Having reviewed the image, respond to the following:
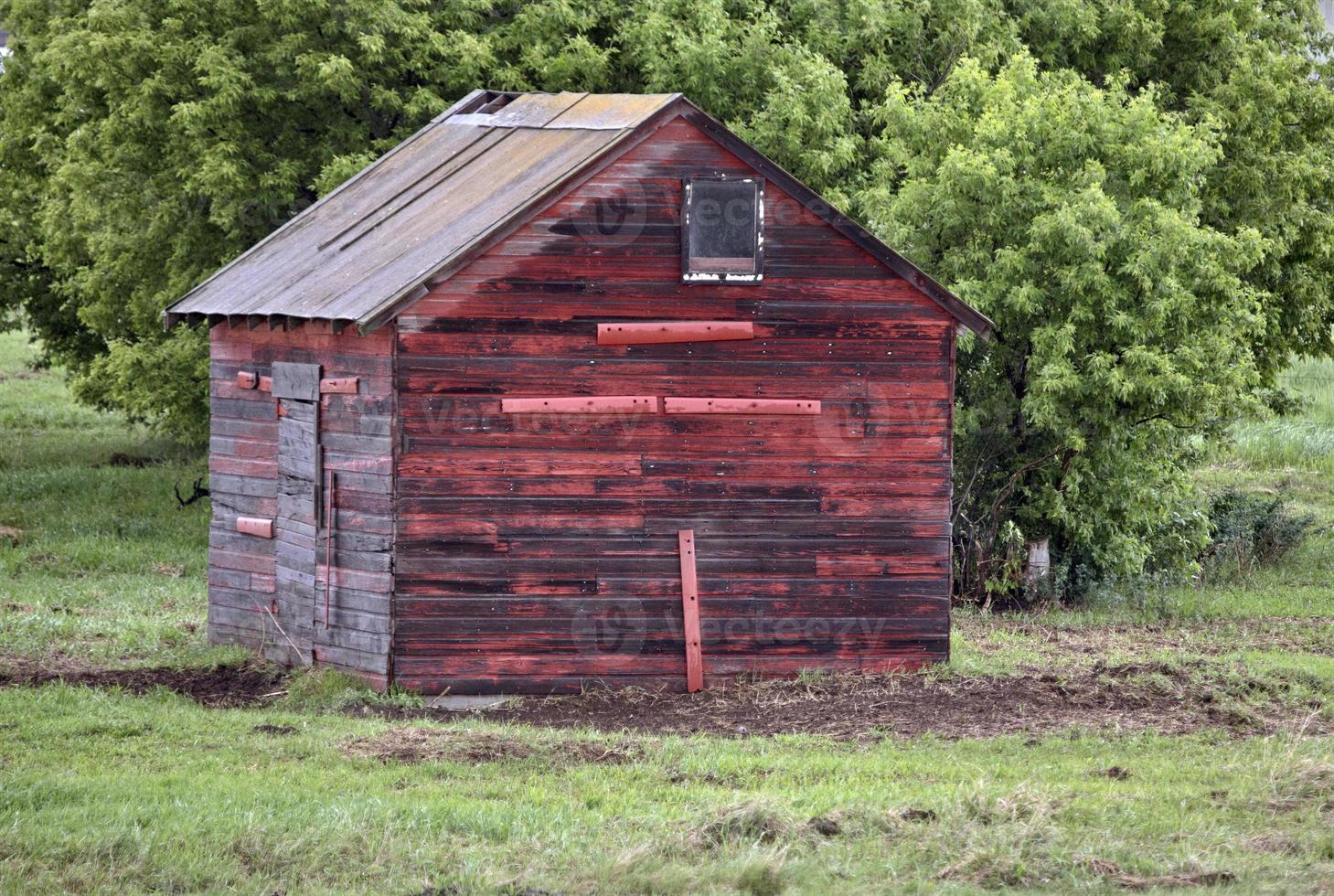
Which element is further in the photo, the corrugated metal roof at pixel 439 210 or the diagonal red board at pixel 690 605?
the diagonal red board at pixel 690 605

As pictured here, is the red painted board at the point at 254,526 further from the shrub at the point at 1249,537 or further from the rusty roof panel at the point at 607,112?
the shrub at the point at 1249,537

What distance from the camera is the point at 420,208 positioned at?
49.6 ft

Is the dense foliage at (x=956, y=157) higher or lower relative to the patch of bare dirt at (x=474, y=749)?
higher

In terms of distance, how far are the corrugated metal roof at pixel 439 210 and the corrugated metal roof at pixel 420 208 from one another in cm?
2

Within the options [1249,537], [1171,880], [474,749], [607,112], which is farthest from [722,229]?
[1249,537]

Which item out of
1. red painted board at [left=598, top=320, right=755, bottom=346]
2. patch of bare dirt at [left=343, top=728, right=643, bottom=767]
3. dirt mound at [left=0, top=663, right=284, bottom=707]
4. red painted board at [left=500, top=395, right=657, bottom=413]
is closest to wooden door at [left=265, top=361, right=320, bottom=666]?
dirt mound at [left=0, top=663, right=284, bottom=707]

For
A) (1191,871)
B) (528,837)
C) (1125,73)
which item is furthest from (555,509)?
(1125,73)

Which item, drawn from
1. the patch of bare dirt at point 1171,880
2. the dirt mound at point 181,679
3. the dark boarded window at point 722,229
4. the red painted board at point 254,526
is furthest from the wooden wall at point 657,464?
the patch of bare dirt at point 1171,880

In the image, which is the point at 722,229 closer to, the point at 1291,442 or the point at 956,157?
the point at 956,157

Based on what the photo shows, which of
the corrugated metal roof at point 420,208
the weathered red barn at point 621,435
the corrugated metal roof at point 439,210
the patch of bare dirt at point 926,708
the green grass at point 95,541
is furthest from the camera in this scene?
the green grass at point 95,541

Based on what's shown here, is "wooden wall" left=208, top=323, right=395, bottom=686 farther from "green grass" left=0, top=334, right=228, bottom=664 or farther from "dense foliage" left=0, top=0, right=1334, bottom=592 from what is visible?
"dense foliage" left=0, top=0, right=1334, bottom=592

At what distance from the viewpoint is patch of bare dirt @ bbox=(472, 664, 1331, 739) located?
12.1 metres

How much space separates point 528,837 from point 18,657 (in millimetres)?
7448

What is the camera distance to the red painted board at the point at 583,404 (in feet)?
43.2
